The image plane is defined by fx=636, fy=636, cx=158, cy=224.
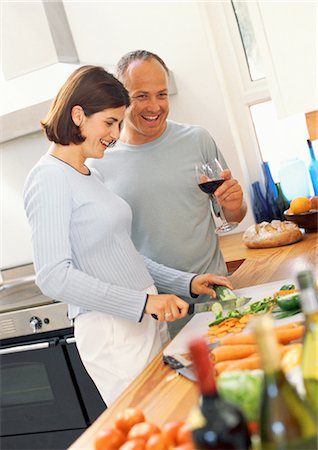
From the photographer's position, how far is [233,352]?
125cm

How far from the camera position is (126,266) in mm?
1718

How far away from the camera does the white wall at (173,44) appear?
3.09 m

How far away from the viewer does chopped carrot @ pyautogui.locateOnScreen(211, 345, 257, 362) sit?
1.25 meters

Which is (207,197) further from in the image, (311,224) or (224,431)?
(224,431)

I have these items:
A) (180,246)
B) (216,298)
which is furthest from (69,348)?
(216,298)

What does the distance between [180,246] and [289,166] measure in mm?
1115

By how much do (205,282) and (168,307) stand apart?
A: 32 cm

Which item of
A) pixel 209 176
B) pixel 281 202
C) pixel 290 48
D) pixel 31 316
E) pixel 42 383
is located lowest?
pixel 42 383

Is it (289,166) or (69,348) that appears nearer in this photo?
(69,348)

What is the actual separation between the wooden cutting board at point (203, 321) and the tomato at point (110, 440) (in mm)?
470

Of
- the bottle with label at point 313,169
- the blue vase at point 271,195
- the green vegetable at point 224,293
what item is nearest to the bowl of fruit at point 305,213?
the bottle with label at point 313,169

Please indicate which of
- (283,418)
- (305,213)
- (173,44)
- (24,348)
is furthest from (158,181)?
(283,418)

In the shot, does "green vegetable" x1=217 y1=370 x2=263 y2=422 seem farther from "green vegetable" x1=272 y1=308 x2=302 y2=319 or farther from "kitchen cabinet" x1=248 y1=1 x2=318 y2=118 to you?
"kitchen cabinet" x1=248 y1=1 x2=318 y2=118

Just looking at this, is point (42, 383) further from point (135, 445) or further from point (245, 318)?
point (135, 445)
